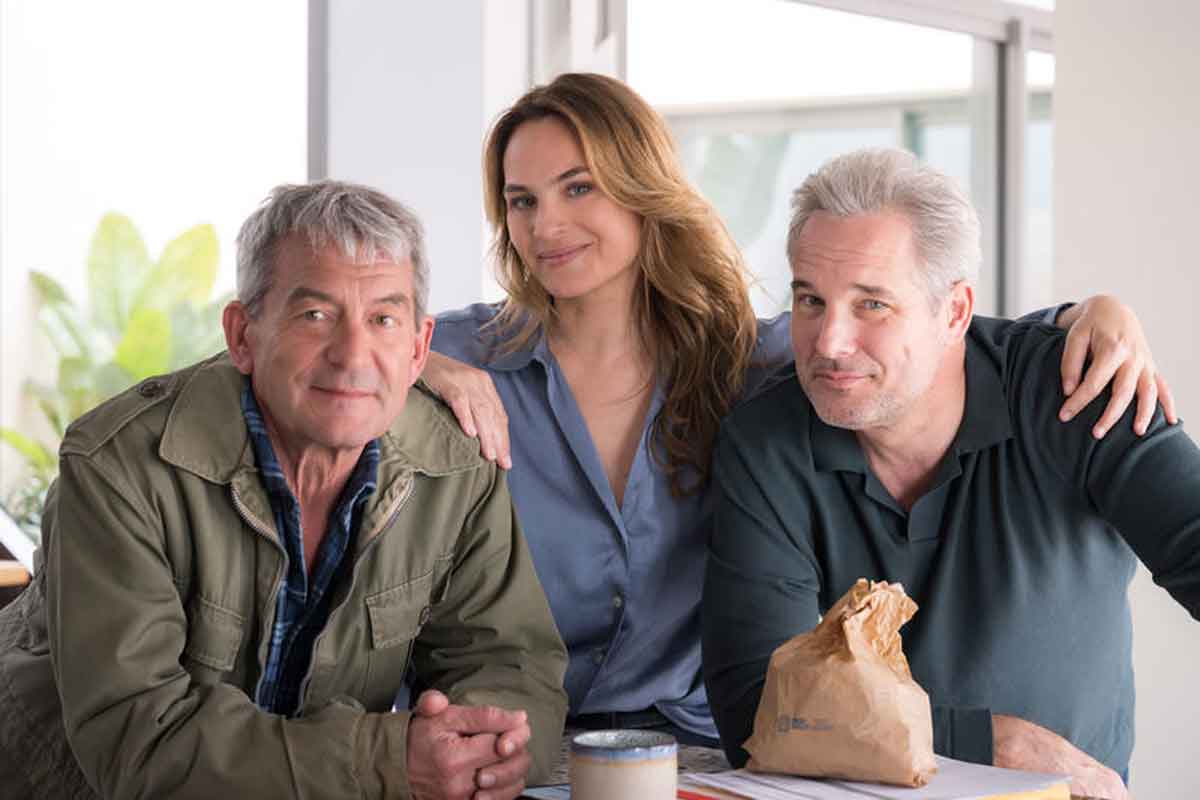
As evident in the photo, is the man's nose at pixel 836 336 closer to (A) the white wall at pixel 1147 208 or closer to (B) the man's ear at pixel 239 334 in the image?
(B) the man's ear at pixel 239 334

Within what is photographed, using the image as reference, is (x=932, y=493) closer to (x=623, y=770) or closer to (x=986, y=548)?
(x=986, y=548)

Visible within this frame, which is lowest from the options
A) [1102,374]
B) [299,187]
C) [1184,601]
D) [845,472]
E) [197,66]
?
[1184,601]

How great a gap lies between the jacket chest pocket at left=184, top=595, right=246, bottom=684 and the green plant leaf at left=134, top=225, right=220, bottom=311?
20.3 feet

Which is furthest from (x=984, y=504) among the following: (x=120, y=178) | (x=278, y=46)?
(x=120, y=178)

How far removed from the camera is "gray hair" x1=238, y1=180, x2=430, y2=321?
1.85 m

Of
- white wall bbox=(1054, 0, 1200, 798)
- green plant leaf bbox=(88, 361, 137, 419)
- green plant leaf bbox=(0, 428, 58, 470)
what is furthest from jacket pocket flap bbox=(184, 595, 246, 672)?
green plant leaf bbox=(0, 428, 58, 470)

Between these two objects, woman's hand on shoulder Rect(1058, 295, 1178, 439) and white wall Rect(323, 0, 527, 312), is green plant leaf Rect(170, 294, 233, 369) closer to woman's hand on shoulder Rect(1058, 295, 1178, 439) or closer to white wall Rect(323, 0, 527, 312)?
white wall Rect(323, 0, 527, 312)

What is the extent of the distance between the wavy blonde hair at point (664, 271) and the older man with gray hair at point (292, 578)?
1.39 feet

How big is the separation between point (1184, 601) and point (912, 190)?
60cm

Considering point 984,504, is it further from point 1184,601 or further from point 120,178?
point 120,178

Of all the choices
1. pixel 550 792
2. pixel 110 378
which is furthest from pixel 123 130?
pixel 550 792

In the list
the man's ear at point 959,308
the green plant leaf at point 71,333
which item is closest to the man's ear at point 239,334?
the man's ear at point 959,308

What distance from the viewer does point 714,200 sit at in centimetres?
484

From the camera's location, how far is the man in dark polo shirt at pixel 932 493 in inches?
75.2
